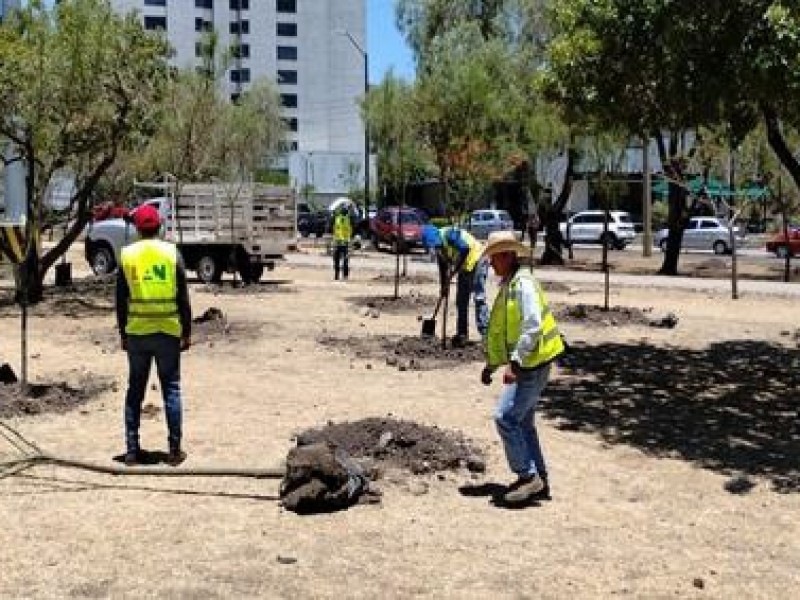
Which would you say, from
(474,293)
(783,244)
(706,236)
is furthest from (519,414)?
(706,236)

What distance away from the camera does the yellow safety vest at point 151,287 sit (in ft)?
25.8

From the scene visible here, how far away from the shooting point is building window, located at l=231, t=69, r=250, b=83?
98.3 metres

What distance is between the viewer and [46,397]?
10.3 metres

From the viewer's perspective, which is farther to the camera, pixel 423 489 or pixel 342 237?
pixel 342 237

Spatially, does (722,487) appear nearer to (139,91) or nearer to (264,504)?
(264,504)

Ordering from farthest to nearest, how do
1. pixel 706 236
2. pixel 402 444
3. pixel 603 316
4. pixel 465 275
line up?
pixel 706 236, pixel 603 316, pixel 465 275, pixel 402 444

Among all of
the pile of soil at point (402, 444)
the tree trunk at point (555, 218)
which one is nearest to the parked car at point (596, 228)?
the tree trunk at point (555, 218)

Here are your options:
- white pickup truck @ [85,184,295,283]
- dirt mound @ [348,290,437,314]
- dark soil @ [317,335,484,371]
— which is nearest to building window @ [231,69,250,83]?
white pickup truck @ [85,184,295,283]

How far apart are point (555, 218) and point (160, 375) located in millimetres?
27233

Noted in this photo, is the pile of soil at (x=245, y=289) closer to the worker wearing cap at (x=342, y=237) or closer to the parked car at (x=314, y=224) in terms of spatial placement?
the worker wearing cap at (x=342, y=237)

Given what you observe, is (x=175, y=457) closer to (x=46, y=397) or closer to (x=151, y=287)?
(x=151, y=287)

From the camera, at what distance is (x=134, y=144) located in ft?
63.2

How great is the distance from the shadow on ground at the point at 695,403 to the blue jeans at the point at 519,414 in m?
1.58

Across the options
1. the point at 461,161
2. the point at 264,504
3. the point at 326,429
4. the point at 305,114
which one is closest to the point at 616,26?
the point at 326,429
